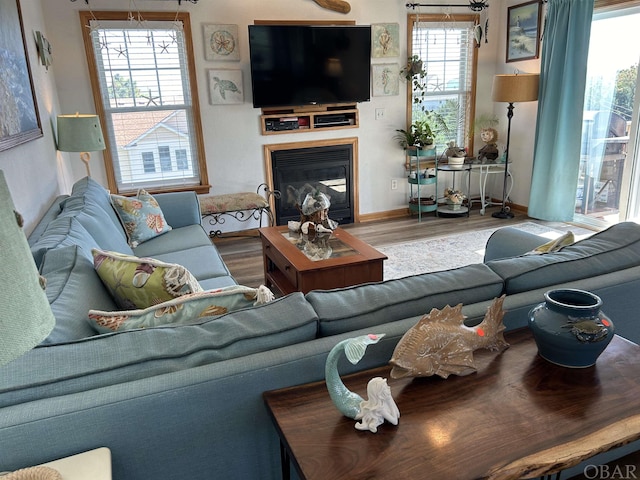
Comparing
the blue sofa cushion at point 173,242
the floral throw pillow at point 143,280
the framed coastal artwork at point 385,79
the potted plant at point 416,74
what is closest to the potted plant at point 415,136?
the potted plant at point 416,74

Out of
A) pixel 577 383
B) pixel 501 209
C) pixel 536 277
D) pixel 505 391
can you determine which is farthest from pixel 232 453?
pixel 501 209

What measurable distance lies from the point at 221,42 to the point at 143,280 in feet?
11.4

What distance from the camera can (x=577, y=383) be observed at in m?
1.21

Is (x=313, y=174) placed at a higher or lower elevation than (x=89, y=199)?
lower

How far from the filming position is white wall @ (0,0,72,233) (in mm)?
2443

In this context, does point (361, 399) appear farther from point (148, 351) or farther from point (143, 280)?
point (143, 280)

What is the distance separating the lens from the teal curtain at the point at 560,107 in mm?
4532

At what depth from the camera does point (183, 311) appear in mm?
1428

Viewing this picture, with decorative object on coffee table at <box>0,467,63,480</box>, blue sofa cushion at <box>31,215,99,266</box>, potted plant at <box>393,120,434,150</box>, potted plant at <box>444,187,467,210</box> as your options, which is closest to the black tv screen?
potted plant at <box>393,120,434,150</box>

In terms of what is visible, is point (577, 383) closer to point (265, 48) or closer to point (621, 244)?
point (621, 244)

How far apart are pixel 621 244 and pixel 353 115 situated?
372 cm

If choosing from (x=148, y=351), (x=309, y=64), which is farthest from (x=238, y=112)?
(x=148, y=351)

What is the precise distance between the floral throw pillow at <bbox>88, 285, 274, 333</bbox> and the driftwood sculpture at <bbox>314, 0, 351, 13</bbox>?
411 centimetres

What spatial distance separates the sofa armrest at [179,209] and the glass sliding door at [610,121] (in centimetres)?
384
